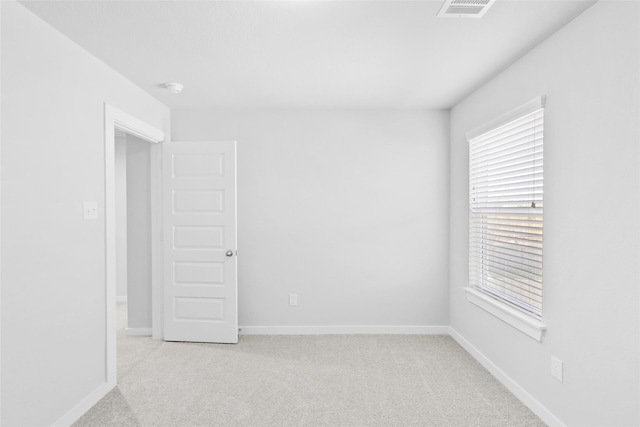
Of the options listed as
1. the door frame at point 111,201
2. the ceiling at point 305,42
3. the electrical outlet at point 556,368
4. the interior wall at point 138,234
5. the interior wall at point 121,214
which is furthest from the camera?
the interior wall at point 121,214

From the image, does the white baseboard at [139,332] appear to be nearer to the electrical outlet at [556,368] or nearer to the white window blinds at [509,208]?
the white window blinds at [509,208]

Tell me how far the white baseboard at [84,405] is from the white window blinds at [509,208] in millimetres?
3013

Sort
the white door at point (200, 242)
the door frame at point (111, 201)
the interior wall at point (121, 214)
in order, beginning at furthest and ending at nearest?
the interior wall at point (121, 214), the white door at point (200, 242), the door frame at point (111, 201)

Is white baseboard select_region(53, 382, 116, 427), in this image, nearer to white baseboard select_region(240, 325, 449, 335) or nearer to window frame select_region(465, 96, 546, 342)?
white baseboard select_region(240, 325, 449, 335)

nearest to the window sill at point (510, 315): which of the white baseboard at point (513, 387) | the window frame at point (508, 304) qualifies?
the window frame at point (508, 304)

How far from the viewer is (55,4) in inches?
79.8

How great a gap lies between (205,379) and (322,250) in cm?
174

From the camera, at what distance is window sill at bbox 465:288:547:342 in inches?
97.9

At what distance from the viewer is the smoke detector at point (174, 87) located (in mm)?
3281

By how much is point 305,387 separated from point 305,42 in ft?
7.91

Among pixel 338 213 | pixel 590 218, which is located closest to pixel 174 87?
pixel 338 213

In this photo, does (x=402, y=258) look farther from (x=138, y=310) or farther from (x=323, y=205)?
(x=138, y=310)

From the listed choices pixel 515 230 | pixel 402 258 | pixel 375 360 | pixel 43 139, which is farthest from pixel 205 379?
pixel 515 230

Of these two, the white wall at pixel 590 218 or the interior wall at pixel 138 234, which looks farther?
the interior wall at pixel 138 234
